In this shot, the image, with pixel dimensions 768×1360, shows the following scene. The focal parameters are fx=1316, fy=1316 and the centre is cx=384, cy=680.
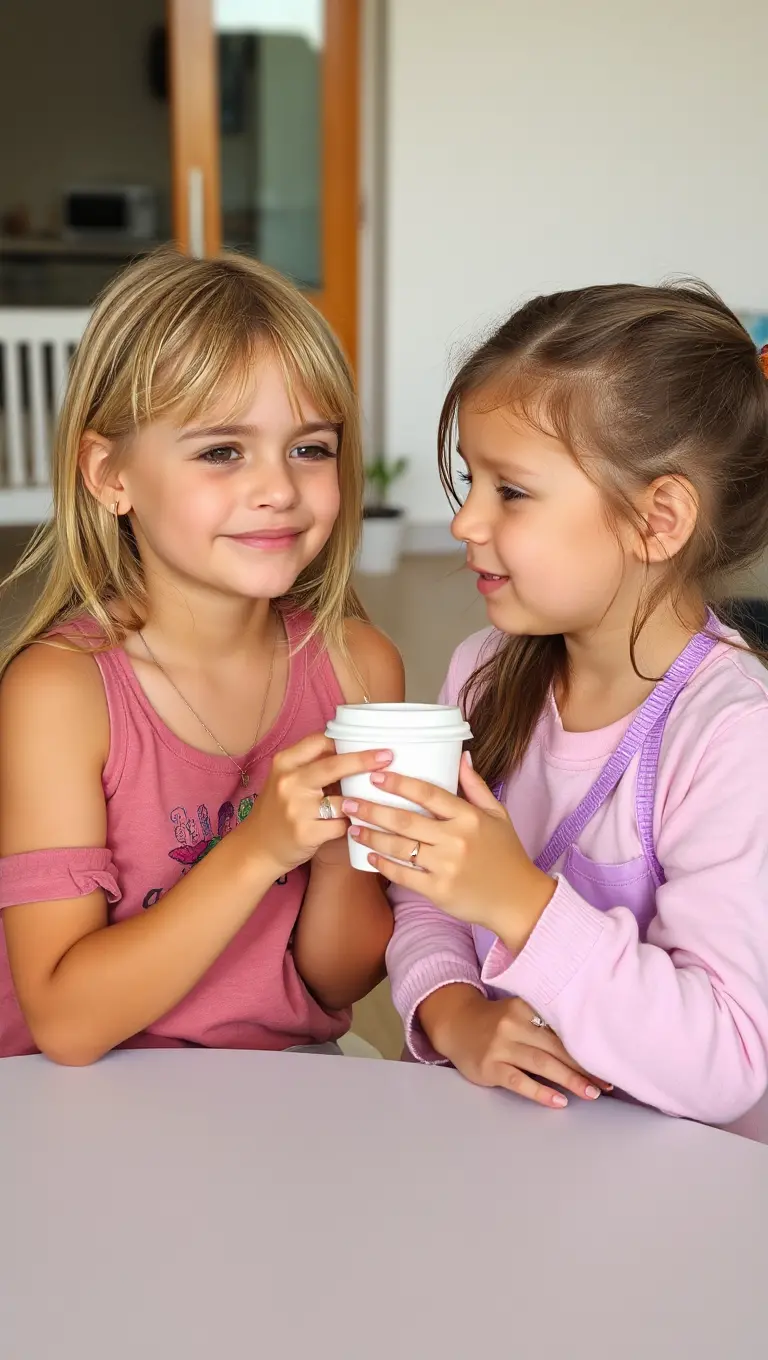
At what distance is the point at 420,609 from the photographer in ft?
16.1

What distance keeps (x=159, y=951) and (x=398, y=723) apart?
0.99 feet

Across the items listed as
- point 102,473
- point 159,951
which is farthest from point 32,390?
point 159,951

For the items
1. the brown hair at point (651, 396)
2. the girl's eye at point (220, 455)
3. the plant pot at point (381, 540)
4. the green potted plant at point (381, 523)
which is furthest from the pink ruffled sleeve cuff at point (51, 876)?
the plant pot at point (381, 540)

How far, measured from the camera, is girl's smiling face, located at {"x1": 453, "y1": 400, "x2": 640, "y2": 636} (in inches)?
42.8

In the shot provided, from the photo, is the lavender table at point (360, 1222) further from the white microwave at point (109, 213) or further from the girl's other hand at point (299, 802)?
the white microwave at point (109, 213)

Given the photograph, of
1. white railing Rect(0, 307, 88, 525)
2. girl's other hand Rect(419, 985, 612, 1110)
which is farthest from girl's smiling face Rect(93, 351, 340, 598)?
white railing Rect(0, 307, 88, 525)

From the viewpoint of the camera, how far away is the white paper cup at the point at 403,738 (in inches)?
32.2

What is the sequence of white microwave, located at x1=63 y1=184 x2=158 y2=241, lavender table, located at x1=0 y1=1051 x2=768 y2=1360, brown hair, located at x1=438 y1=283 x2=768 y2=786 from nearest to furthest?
lavender table, located at x1=0 y1=1051 x2=768 y2=1360, brown hair, located at x1=438 y1=283 x2=768 y2=786, white microwave, located at x1=63 y1=184 x2=158 y2=241

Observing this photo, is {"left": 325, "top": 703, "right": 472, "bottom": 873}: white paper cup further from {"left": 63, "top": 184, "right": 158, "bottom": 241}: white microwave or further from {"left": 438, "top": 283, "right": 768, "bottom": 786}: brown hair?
{"left": 63, "top": 184, "right": 158, "bottom": 241}: white microwave

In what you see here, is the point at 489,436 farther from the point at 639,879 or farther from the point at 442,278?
the point at 442,278

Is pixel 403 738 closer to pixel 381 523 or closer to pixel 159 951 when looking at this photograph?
pixel 159 951

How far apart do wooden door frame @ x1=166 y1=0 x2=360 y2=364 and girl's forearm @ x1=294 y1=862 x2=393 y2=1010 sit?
14.6 ft

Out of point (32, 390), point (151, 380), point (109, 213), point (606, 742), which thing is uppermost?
point (151, 380)

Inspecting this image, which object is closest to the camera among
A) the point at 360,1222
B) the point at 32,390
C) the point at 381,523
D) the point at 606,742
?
the point at 360,1222
